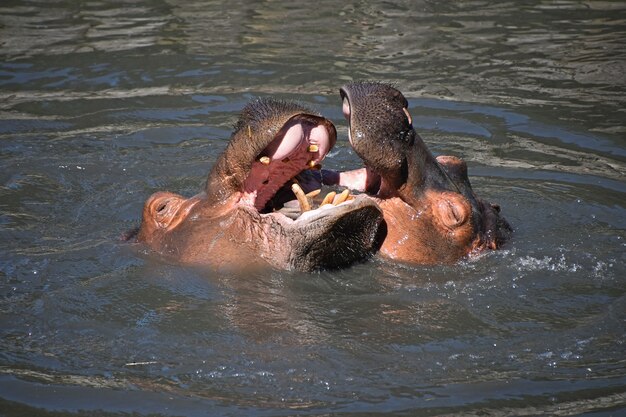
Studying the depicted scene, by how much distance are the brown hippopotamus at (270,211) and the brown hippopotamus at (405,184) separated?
0.21m

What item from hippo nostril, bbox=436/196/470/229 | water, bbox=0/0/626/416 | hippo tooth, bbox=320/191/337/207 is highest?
hippo tooth, bbox=320/191/337/207

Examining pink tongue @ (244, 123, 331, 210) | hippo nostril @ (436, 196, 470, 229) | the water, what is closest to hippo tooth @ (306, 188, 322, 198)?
pink tongue @ (244, 123, 331, 210)

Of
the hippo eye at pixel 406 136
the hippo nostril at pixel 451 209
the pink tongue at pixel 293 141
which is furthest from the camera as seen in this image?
the hippo nostril at pixel 451 209

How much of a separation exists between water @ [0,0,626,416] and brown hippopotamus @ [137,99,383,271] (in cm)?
17

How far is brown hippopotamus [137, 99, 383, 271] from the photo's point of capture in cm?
585

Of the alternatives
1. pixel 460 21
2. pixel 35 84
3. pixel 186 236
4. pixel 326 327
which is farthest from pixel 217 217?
pixel 460 21

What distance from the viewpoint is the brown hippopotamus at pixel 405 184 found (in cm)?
600

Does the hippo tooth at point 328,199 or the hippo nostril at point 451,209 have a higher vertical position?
the hippo tooth at point 328,199

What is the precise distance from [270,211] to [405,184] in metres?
0.85

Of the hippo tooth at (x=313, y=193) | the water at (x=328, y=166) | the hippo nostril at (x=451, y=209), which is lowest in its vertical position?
the water at (x=328, y=166)

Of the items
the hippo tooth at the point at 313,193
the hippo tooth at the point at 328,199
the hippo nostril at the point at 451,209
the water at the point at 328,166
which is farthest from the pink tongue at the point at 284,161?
the hippo nostril at the point at 451,209

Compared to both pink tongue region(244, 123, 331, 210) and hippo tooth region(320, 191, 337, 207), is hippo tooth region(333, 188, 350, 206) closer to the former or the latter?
hippo tooth region(320, 191, 337, 207)

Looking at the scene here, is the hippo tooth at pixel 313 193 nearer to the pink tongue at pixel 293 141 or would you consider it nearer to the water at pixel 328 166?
the pink tongue at pixel 293 141

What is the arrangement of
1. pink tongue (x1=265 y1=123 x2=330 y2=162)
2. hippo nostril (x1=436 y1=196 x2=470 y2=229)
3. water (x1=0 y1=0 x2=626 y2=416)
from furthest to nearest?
hippo nostril (x1=436 y1=196 x2=470 y2=229) < pink tongue (x1=265 y1=123 x2=330 y2=162) < water (x1=0 y1=0 x2=626 y2=416)
